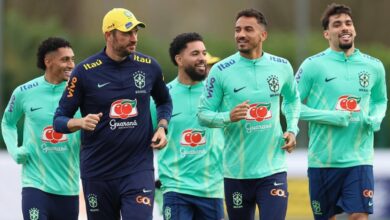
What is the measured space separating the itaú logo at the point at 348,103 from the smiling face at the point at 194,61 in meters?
1.35

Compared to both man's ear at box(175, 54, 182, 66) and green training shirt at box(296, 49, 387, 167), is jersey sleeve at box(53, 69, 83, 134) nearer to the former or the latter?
man's ear at box(175, 54, 182, 66)

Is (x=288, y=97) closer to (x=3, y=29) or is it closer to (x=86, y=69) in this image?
(x=86, y=69)

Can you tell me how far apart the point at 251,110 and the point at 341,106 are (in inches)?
48.7

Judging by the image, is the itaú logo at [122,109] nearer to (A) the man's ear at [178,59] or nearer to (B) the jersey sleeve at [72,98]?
(B) the jersey sleeve at [72,98]

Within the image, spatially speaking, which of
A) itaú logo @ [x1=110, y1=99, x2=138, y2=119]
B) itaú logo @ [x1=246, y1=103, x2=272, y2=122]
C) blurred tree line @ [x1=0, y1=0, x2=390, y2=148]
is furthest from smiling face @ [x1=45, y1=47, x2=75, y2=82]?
blurred tree line @ [x1=0, y1=0, x2=390, y2=148]

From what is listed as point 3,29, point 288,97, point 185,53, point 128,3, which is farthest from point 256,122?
point 128,3

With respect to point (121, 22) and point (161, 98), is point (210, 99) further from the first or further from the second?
point (121, 22)

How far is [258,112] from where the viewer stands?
36.4ft

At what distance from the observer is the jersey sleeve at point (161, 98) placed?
10.8 m

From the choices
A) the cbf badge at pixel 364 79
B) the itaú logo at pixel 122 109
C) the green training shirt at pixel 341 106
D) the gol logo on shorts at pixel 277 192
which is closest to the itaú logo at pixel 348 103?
the green training shirt at pixel 341 106

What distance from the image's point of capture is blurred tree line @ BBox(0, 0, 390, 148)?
2214cm

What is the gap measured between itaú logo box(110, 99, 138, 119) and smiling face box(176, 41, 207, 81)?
1.63m

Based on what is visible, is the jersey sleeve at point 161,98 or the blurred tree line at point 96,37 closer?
the jersey sleeve at point 161,98

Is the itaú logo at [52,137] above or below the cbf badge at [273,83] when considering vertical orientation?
below
